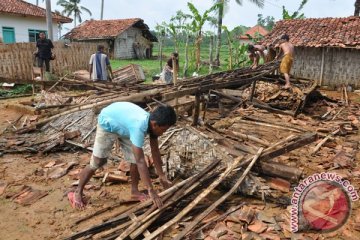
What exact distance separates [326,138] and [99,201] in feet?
15.2

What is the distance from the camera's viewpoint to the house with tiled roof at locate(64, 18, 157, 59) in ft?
97.5

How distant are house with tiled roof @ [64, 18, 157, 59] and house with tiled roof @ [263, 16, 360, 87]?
16851 mm

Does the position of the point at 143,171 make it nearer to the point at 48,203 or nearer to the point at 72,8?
the point at 48,203

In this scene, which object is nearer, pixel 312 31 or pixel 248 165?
pixel 248 165

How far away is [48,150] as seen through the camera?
5.68 meters

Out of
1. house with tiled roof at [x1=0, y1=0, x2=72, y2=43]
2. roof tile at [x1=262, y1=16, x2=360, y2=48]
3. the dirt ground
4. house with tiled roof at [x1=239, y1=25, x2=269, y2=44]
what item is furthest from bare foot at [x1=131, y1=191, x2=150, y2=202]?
house with tiled roof at [x1=0, y1=0, x2=72, y2=43]

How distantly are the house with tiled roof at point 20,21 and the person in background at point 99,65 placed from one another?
14.1 metres

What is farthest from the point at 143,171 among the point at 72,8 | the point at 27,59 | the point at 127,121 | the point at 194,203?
the point at 72,8

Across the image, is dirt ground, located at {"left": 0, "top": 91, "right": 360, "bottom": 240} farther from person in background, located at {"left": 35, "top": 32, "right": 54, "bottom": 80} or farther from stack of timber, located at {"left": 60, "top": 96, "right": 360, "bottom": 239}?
person in background, located at {"left": 35, "top": 32, "right": 54, "bottom": 80}

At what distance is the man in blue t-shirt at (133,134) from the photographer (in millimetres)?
3193

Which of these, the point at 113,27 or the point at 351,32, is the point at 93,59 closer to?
the point at 351,32

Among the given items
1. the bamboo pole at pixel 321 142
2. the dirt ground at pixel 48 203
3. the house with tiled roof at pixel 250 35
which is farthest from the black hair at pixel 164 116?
the house with tiled roof at pixel 250 35

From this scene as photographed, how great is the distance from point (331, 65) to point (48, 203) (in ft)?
48.2

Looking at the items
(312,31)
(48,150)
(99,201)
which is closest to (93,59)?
(48,150)
